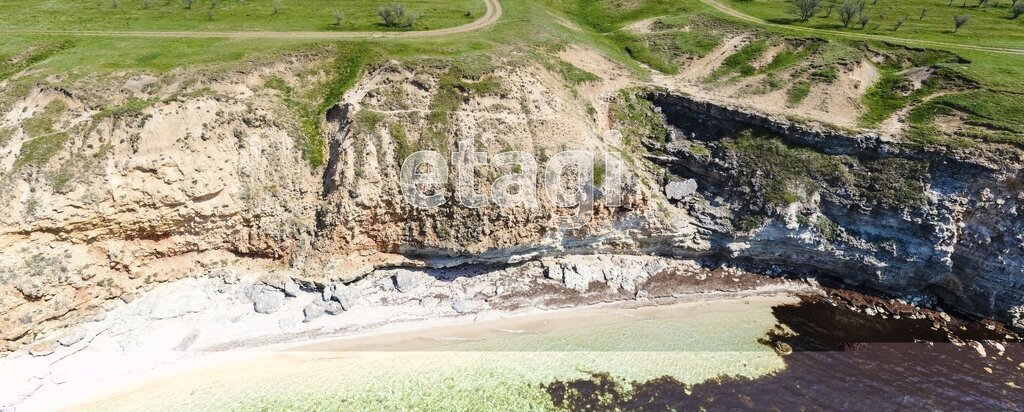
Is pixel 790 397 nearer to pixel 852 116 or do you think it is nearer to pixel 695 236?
pixel 695 236

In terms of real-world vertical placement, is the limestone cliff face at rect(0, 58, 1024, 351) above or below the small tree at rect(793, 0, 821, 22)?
below

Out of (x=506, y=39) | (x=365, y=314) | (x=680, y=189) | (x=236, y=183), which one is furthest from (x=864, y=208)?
(x=236, y=183)

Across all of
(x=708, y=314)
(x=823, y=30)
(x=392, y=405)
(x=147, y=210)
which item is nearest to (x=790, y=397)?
(x=708, y=314)

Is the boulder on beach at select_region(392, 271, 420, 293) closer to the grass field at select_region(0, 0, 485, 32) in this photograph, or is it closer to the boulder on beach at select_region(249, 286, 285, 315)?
the boulder on beach at select_region(249, 286, 285, 315)

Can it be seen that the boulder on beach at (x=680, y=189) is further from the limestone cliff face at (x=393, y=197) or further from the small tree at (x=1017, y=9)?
the small tree at (x=1017, y=9)

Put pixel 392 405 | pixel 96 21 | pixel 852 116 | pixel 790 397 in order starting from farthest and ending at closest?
1. pixel 96 21
2. pixel 852 116
3. pixel 790 397
4. pixel 392 405

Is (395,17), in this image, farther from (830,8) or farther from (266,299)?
(830,8)

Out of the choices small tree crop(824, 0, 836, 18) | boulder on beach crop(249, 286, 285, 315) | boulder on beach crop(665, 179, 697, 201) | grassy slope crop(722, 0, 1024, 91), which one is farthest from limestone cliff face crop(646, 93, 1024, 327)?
small tree crop(824, 0, 836, 18)
